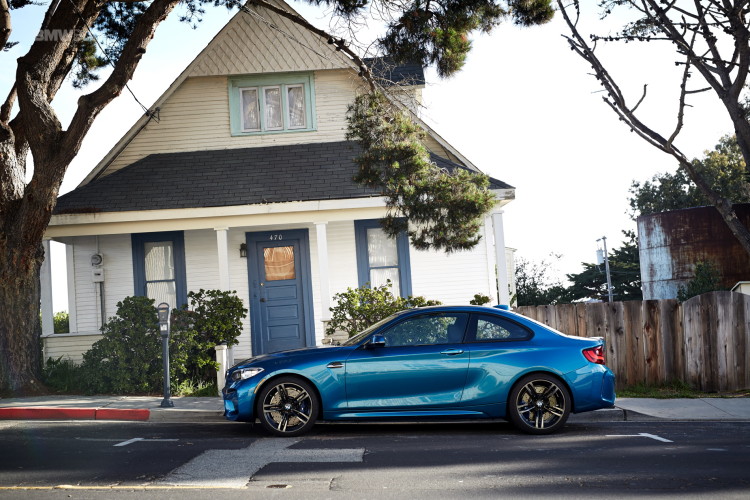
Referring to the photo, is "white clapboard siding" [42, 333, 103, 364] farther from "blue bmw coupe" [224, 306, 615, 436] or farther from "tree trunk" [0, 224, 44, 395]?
"blue bmw coupe" [224, 306, 615, 436]

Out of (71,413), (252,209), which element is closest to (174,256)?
(252,209)

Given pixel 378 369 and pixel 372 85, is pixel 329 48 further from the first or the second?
pixel 378 369

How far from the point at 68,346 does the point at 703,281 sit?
18.1 meters

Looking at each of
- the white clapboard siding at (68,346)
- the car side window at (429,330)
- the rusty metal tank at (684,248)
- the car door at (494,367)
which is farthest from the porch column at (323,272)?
the rusty metal tank at (684,248)

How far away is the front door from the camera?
1691 cm

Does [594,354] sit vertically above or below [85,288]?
below

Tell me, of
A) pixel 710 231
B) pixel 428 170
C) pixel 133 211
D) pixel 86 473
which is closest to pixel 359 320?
pixel 428 170

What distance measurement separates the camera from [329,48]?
17719mm

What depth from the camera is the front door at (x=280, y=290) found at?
55.5 feet

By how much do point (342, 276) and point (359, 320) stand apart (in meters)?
3.75

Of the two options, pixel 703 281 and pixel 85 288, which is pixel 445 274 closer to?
pixel 85 288

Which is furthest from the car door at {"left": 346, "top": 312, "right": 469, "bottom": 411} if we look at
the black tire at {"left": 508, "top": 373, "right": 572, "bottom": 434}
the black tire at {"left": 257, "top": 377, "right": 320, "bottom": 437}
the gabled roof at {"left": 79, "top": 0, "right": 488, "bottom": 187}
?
the gabled roof at {"left": 79, "top": 0, "right": 488, "bottom": 187}

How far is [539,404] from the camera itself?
8.98m

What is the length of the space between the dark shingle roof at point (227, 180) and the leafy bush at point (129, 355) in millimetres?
2819
